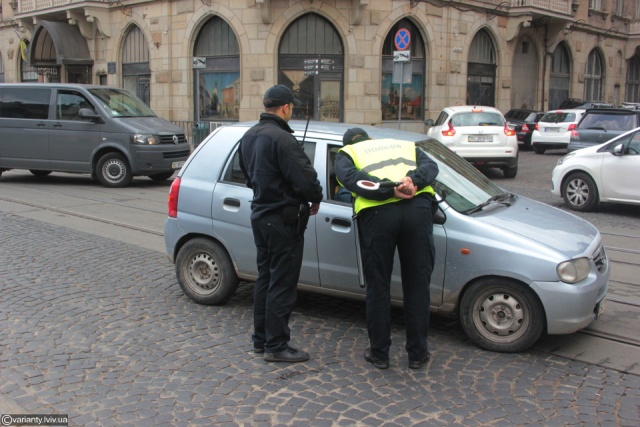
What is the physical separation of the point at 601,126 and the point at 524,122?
418 inches

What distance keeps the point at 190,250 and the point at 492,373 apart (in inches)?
112

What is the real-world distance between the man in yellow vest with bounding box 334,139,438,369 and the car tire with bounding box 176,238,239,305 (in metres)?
1.73

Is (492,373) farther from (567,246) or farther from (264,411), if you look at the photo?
(264,411)

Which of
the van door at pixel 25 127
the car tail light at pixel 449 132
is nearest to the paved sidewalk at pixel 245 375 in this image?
the van door at pixel 25 127

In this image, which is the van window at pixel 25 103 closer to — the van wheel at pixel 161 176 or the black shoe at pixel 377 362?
the van wheel at pixel 161 176

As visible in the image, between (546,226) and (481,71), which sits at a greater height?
(481,71)

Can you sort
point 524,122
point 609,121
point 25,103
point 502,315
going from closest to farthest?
point 502,315 < point 25,103 < point 609,121 < point 524,122

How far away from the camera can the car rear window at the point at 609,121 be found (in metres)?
15.2

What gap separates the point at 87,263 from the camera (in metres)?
7.38

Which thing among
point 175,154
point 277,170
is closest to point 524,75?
point 175,154

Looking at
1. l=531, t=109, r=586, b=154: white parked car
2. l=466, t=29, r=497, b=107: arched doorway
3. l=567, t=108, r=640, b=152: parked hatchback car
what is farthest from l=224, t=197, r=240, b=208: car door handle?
l=466, t=29, r=497, b=107: arched doorway

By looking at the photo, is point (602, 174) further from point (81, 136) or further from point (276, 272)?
point (81, 136)

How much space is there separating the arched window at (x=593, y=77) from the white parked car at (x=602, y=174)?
25.6 meters

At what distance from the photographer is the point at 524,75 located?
30.4 metres
